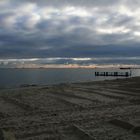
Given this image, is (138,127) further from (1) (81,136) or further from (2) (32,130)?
(2) (32,130)

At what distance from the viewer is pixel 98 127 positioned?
8.98 metres

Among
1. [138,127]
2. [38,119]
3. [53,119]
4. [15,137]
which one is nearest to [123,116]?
[138,127]

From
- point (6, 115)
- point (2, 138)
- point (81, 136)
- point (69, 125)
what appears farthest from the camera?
point (6, 115)

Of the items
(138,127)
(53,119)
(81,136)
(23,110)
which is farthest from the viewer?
(23,110)

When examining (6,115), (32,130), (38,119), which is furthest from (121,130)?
(6,115)

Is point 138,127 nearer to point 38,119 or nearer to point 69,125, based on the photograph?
point 69,125

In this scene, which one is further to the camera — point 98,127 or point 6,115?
point 6,115

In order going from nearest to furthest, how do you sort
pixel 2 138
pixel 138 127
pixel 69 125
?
pixel 2 138 < pixel 138 127 < pixel 69 125

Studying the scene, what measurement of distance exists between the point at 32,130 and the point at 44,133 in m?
0.67

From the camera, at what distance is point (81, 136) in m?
7.86

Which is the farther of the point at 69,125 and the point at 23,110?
the point at 23,110

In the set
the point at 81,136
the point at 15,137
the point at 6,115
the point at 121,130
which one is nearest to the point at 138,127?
the point at 121,130

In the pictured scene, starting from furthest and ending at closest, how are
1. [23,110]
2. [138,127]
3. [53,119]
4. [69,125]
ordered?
[23,110] → [53,119] → [69,125] → [138,127]

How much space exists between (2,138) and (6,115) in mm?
4930
